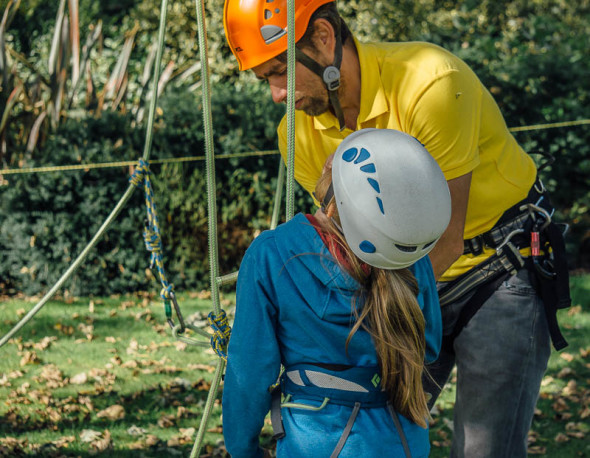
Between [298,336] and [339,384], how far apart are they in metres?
0.16

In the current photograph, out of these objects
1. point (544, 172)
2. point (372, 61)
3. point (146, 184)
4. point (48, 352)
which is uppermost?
point (372, 61)

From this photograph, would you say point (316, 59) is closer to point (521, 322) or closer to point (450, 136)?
point (450, 136)

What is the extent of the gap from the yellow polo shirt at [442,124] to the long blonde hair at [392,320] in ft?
1.74

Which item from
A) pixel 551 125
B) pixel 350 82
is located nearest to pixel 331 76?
pixel 350 82

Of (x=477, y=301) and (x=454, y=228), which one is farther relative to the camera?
(x=477, y=301)

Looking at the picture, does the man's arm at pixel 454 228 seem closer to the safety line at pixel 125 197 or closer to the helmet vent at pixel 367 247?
the helmet vent at pixel 367 247

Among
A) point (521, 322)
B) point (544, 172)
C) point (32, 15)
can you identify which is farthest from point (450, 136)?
point (32, 15)

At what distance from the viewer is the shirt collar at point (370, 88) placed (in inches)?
98.3

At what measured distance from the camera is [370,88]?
8.23 ft

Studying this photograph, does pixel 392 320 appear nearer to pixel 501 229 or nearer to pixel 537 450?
pixel 501 229

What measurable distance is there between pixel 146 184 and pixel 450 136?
1305mm

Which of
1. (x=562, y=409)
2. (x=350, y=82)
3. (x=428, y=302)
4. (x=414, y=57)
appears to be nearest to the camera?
(x=428, y=302)

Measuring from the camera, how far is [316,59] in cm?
246

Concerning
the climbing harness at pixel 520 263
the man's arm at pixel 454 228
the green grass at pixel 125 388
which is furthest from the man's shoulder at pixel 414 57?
the green grass at pixel 125 388
